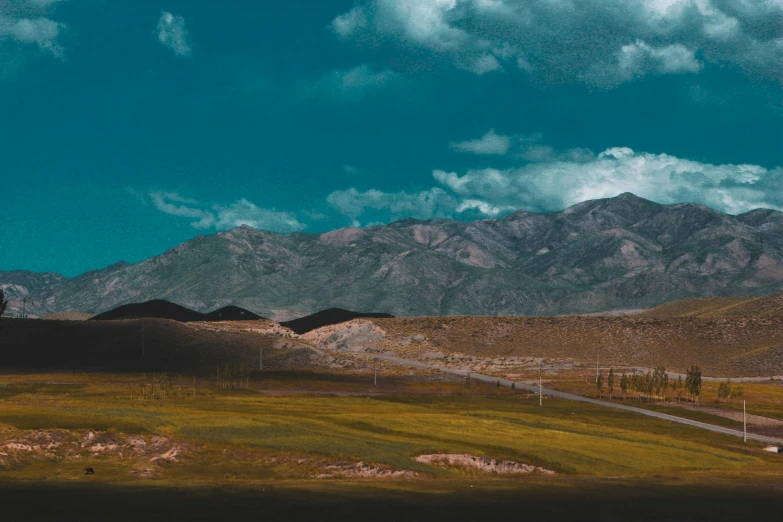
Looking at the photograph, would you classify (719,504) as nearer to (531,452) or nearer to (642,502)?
(642,502)

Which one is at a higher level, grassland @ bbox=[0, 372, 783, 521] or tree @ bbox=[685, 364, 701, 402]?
tree @ bbox=[685, 364, 701, 402]

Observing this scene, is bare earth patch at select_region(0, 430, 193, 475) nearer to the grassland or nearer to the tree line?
the grassland

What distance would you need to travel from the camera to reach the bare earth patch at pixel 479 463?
253ft

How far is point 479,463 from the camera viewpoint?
77812 millimetres

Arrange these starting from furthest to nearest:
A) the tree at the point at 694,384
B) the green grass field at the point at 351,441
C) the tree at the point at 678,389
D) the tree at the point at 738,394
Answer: the tree at the point at 678,389, the tree at the point at 738,394, the tree at the point at 694,384, the green grass field at the point at 351,441

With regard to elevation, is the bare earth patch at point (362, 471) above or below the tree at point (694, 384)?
below

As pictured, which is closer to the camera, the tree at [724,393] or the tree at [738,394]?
the tree at [724,393]

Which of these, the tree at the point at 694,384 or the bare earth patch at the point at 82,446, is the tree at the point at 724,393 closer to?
the tree at the point at 694,384

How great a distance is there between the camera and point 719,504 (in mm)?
64125

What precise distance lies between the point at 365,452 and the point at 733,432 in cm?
7243

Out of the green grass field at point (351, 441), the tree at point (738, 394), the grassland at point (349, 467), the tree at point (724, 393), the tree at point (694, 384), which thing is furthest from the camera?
the tree at point (738, 394)

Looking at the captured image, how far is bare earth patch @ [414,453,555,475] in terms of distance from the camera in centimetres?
7700

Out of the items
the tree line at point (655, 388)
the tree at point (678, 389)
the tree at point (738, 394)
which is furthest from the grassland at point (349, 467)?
the tree at point (678, 389)

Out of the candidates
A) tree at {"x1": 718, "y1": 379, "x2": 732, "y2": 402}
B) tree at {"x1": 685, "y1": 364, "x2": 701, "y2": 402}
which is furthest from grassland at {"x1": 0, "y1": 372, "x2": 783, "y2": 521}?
tree at {"x1": 685, "y1": 364, "x2": 701, "y2": 402}
